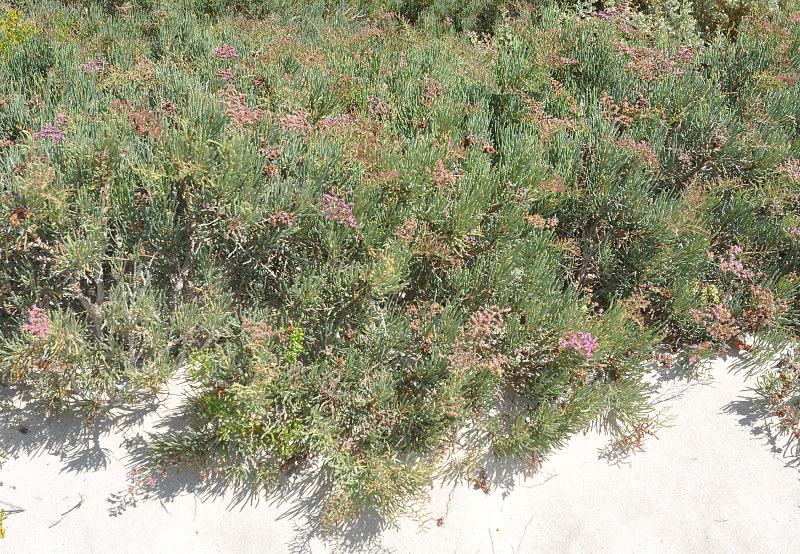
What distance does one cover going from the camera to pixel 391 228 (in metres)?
3.68

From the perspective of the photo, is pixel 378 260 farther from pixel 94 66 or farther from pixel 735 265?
pixel 94 66

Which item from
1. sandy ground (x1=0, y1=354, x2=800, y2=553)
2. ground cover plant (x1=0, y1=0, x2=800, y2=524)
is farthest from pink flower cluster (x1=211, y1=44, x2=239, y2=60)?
sandy ground (x1=0, y1=354, x2=800, y2=553)

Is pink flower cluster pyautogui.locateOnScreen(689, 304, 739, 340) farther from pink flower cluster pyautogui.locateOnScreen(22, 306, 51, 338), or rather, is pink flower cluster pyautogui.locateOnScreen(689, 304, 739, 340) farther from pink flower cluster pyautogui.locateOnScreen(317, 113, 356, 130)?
pink flower cluster pyautogui.locateOnScreen(22, 306, 51, 338)

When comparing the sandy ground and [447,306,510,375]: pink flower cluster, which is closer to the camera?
the sandy ground

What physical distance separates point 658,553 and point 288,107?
11.9ft

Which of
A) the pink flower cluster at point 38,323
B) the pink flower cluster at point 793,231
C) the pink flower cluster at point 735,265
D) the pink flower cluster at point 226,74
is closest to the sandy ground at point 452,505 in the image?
the pink flower cluster at point 38,323

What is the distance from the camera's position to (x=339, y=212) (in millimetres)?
3482

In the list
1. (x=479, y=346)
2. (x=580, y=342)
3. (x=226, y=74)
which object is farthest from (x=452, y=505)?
(x=226, y=74)

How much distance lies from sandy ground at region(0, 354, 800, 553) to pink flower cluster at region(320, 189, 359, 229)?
1432 mm

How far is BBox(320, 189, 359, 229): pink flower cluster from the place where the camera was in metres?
3.46

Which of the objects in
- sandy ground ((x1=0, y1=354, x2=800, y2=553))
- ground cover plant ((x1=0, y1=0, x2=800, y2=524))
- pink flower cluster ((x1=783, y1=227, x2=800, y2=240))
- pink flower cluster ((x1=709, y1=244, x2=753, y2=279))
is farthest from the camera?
pink flower cluster ((x1=783, y1=227, x2=800, y2=240))

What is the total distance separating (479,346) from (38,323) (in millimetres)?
2269

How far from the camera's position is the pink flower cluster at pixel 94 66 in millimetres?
5031

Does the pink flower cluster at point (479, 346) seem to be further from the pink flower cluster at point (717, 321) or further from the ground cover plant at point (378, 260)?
the pink flower cluster at point (717, 321)
